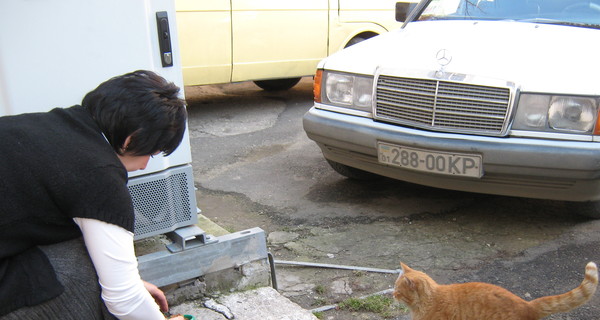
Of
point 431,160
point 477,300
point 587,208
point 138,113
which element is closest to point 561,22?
point 587,208

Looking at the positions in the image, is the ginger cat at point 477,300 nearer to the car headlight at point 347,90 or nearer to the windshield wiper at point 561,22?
the car headlight at point 347,90

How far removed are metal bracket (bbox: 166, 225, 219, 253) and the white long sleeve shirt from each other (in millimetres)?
1000

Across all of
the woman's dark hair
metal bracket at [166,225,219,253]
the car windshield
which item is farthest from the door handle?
the car windshield

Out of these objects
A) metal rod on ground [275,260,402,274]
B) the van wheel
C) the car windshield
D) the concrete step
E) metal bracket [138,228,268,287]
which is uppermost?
the car windshield

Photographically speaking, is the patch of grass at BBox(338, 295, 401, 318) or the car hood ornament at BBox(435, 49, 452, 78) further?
the car hood ornament at BBox(435, 49, 452, 78)

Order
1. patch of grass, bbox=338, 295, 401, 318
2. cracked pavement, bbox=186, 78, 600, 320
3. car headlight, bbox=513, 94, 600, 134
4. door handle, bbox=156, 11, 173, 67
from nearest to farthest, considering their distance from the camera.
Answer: door handle, bbox=156, 11, 173, 67
patch of grass, bbox=338, 295, 401, 318
cracked pavement, bbox=186, 78, 600, 320
car headlight, bbox=513, 94, 600, 134

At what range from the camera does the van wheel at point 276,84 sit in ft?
28.8

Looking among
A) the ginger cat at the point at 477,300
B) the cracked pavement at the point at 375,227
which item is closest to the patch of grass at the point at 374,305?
the cracked pavement at the point at 375,227

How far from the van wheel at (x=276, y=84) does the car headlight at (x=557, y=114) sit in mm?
5482

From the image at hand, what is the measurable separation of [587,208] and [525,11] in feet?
5.10

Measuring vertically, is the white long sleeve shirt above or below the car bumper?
above

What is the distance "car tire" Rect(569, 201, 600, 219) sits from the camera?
388 centimetres

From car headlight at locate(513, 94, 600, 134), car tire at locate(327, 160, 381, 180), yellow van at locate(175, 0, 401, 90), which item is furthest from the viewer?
yellow van at locate(175, 0, 401, 90)

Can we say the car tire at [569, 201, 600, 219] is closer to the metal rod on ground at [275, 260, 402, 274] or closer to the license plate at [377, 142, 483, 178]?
the license plate at [377, 142, 483, 178]
